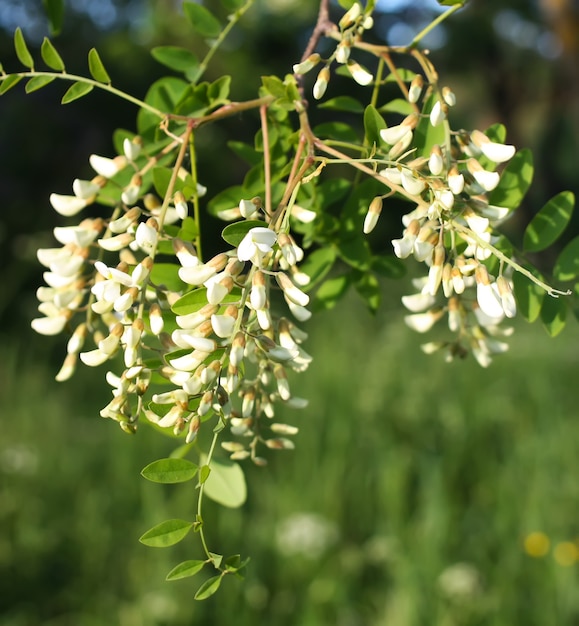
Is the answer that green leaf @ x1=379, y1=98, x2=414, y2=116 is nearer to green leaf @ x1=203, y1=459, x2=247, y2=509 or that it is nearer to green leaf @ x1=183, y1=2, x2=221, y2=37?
green leaf @ x1=183, y1=2, x2=221, y2=37

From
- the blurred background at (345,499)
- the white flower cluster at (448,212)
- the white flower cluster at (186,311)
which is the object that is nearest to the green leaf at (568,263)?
the white flower cluster at (448,212)

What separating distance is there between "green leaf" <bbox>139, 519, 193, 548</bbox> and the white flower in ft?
0.54

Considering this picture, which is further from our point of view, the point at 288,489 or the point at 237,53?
the point at 237,53

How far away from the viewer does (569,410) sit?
255 centimetres

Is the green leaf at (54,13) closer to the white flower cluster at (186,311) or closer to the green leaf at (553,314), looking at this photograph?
the white flower cluster at (186,311)

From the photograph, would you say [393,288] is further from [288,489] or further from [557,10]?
[557,10]

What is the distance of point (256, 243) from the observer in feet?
1.44

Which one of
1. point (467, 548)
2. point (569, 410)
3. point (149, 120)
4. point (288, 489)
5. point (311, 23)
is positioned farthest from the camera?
point (311, 23)

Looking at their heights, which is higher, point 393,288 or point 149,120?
point 149,120

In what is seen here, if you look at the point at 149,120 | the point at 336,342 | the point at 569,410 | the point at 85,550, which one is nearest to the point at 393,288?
the point at 336,342

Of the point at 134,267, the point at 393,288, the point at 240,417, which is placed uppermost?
the point at 134,267

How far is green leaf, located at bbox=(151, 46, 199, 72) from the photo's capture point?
29.3 inches

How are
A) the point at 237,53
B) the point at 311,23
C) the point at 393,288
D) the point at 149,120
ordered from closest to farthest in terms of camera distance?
the point at 149,120
the point at 393,288
the point at 237,53
the point at 311,23

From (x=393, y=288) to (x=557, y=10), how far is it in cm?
241
